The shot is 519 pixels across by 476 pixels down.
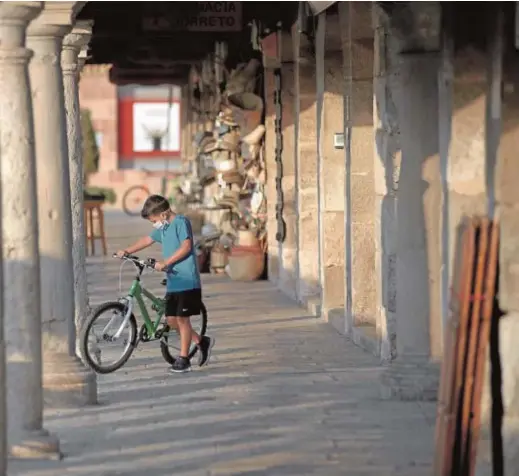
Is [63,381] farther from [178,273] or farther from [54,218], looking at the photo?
[178,273]

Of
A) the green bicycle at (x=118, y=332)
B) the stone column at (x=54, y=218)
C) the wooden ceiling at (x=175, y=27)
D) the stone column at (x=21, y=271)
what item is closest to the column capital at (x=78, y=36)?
the wooden ceiling at (x=175, y=27)

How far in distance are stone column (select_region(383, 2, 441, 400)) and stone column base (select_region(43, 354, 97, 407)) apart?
182 centimetres

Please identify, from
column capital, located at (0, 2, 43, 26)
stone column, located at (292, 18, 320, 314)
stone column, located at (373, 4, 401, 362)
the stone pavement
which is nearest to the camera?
column capital, located at (0, 2, 43, 26)

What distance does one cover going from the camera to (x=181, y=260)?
11.9 m

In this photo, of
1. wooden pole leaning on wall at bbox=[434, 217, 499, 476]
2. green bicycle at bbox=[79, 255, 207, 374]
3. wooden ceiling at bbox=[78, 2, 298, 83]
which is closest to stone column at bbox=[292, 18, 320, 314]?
wooden ceiling at bbox=[78, 2, 298, 83]

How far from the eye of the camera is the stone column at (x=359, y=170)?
13375 millimetres

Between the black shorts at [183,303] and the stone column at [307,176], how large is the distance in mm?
4499

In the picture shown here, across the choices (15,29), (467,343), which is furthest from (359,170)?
(467,343)

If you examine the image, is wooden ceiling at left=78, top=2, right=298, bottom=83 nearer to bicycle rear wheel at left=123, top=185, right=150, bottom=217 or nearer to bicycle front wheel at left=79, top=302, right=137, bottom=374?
bicycle front wheel at left=79, top=302, right=137, bottom=374

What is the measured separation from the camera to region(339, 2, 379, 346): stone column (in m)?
13.4

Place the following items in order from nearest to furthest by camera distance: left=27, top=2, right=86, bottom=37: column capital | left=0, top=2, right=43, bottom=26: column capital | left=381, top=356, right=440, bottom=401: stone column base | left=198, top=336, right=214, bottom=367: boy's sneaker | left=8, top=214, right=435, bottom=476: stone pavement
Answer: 1. left=0, top=2, right=43, bottom=26: column capital
2. left=8, top=214, right=435, bottom=476: stone pavement
3. left=27, top=2, right=86, bottom=37: column capital
4. left=381, top=356, right=440, bottom=401: stone column base
5. left=198, top=336, right=214, bottom=367: boy's sneaker

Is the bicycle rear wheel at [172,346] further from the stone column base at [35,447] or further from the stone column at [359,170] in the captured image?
the stone column base at [35,447]

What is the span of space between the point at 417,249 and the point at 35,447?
2.87 metres

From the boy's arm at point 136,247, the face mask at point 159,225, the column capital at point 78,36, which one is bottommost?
the boy's arm at point 136,247
